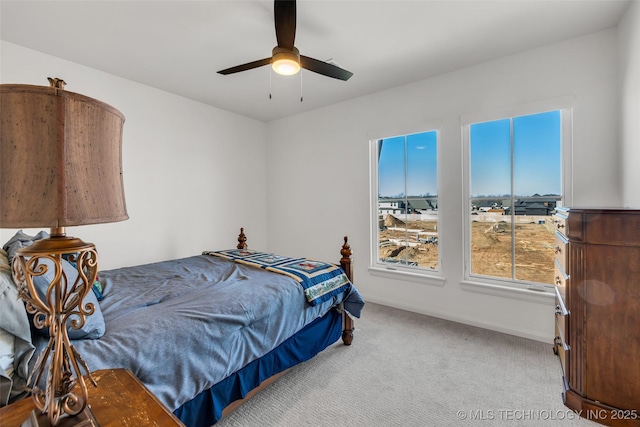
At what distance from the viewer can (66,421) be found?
2.34 feet

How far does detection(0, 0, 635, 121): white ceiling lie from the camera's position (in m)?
2.03

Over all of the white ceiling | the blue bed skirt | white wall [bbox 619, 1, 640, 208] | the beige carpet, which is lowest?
the beige carpet

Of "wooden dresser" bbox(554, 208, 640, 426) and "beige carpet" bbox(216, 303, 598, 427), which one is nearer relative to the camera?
"wooden dresser" bbox(554, 208, 640, 426)

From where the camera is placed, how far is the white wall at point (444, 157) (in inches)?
92.2

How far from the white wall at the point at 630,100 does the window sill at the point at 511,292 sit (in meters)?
0.95

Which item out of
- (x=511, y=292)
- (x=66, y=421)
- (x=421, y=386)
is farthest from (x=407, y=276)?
(x=66, y=421)

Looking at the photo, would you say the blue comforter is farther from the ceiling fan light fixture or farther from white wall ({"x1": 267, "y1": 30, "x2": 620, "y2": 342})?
the ceiling fan light fixture

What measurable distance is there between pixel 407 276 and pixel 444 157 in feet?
4.58

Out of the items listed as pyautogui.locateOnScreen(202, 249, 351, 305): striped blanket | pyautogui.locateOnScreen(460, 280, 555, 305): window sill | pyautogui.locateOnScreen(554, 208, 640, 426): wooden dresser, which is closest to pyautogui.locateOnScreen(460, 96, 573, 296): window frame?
pyautogui.locateOnScreen(460, 280, 555, 305): window sill

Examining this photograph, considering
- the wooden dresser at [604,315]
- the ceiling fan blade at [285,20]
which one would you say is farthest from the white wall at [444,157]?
the ceiling fan blade at [285,20]

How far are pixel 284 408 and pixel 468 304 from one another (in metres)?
2.12

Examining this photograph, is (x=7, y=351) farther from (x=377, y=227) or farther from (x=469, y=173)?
(x=469, y=173)

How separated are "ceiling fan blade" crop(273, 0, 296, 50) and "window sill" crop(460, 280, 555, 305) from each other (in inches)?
107

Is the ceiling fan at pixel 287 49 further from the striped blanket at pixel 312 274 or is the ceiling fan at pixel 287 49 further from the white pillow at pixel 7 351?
the white pillow at pixel 7 351
